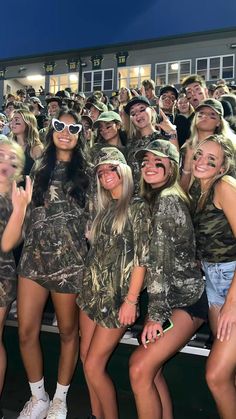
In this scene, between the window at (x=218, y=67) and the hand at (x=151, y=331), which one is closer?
the hand at (x=151, y=331)

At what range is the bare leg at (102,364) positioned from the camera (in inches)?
114

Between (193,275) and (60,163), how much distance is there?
4.66 feet

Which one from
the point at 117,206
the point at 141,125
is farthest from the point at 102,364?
the point at 141,125

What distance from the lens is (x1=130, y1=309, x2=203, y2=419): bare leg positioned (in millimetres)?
2656

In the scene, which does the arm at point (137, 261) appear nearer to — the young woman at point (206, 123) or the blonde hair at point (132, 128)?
the young woman at point (206, 123)

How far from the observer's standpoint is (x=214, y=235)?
275 centimetres

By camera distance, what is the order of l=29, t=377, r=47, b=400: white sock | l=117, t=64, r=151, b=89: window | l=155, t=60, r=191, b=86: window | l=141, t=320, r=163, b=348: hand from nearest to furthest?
l=141, t=320, r=163, b=348: hand < l=29, t=377, r=47, b=400: white sock < l=155, t=60, r=191, b=86: window < l=117, t=64, r=151, b=89: window

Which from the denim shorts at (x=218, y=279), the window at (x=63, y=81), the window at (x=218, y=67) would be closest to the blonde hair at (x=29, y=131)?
the denim shorts at (x=218, y=279)

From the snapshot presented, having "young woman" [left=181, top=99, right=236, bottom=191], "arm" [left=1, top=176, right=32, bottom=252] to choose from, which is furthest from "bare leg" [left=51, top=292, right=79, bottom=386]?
"young woman" [left=181, top=99, right=236, bottom=191]

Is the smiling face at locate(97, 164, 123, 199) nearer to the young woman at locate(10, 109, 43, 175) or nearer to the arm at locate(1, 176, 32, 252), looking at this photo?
the arm at locate(1, 176, 32, 252)

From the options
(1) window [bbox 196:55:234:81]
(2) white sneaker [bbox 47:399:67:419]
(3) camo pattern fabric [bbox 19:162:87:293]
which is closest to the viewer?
(3) camo pattern fabric [bbox 19:162:87:293]

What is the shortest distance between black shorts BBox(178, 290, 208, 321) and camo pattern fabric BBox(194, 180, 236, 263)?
29cm

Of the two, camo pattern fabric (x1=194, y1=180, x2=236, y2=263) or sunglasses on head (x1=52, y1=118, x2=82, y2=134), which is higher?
sunglasses on head (x1=52, y1=118, x2=82, y2=134)

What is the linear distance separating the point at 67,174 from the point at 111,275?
95cm
